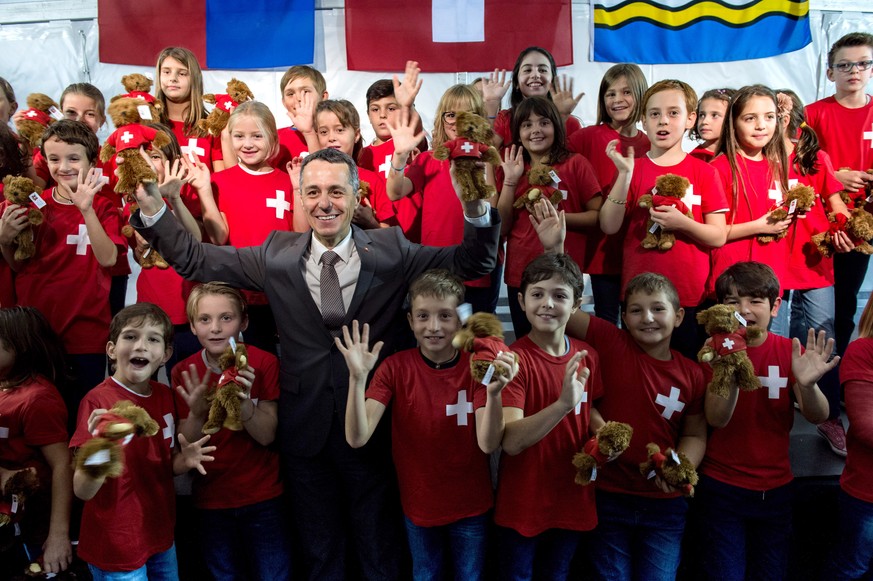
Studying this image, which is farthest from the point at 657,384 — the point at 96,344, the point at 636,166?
the point at 96,344

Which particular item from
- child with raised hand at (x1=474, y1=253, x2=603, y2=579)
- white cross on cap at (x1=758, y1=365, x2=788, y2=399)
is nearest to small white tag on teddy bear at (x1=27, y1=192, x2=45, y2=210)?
child with raised hand at (x1=474, y1=253, x2=603, y2=579)

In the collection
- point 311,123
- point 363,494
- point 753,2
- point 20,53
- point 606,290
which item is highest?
point 753,2

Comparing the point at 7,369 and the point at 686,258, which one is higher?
the point at 686,258

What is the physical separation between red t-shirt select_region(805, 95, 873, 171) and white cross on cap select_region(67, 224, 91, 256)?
13.5ft

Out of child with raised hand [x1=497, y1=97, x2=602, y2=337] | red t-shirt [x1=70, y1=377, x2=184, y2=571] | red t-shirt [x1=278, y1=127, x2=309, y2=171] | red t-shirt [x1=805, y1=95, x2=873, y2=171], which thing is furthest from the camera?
red t-shirt [x1=805, y1=95, x2=873, y2=171]

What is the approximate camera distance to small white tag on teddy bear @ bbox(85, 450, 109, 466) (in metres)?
2.21

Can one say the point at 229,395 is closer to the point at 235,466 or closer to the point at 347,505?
the point at 235,466

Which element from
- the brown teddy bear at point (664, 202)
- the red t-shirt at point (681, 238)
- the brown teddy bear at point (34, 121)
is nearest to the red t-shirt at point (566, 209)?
the red t-shirt at point (681, 238)

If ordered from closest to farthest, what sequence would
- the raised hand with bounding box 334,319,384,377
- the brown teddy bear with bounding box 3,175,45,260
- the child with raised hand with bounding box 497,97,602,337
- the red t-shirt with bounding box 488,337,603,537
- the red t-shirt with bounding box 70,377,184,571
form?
the raised hand with bounding box 334,319,384,377, the red t-shirt with bounding box 70,377,184,571, the red t-shirt with bounding box 488,337,603,537, the brown teddy bear with bounding box 3,175,45,260, the child with raised hand with bounding box 497,97,602,337

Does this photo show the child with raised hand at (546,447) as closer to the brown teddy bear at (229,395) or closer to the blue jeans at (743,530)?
the blue jeans at (743,530)

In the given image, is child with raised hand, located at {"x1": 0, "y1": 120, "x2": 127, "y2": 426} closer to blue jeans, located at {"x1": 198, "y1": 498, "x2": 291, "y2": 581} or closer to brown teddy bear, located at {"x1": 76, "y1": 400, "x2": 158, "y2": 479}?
blue jeans, located at {"x1": 198, "y1": 498, "x2": 291, "y2": 581}

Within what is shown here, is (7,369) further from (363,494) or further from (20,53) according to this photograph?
(20,53)

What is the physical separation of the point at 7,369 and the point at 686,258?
3.08 meters

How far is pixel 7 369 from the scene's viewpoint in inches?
116
